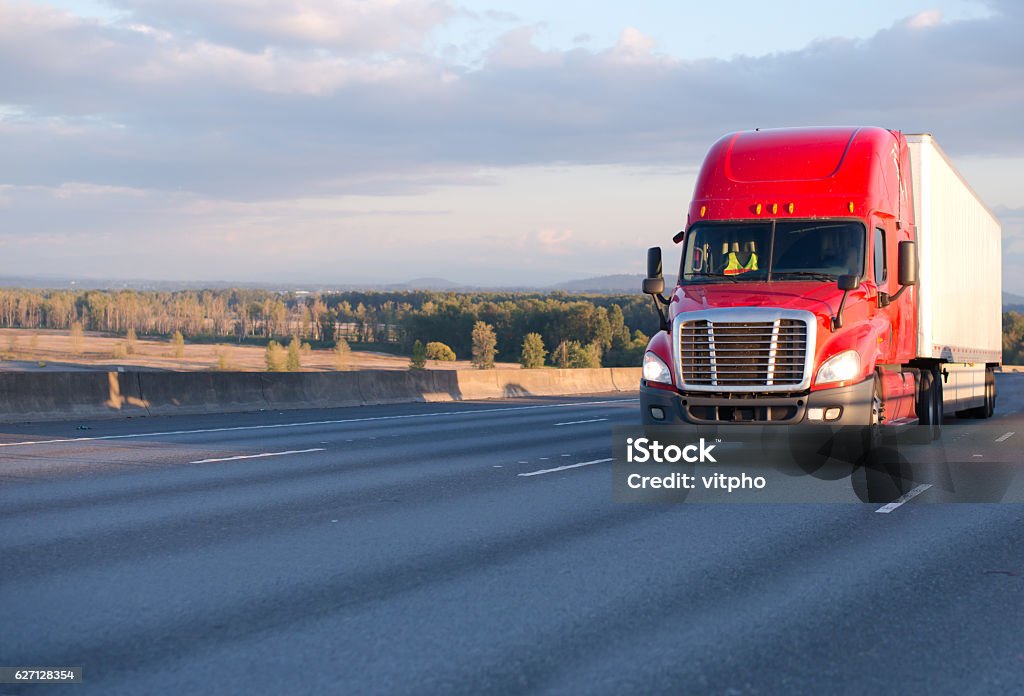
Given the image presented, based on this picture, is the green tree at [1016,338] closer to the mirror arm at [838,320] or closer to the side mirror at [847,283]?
the side mirror at [847,283]

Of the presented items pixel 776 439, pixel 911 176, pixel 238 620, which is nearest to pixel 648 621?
pixel 238 620

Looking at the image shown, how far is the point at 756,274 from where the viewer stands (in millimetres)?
14289

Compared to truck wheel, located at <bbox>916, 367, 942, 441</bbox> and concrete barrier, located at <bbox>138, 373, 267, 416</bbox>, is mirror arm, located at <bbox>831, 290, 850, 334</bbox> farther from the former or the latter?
concrete barrier, located at <bbox>138, 373, 267, 416</bbox>

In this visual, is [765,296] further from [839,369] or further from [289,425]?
[289,425]

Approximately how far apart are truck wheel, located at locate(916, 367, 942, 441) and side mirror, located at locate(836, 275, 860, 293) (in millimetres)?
3745

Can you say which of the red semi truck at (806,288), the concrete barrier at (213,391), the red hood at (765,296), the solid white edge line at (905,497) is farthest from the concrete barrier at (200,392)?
the solid white edge line at (905,497)

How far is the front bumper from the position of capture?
511 inches

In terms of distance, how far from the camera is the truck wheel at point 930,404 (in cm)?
1717

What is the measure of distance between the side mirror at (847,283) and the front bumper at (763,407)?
3.73 feet

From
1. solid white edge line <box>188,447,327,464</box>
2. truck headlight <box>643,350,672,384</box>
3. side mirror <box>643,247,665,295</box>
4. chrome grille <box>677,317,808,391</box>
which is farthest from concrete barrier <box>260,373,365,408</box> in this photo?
chrome grille <box>677,317,808,391</box>

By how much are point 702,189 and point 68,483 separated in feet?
27.4

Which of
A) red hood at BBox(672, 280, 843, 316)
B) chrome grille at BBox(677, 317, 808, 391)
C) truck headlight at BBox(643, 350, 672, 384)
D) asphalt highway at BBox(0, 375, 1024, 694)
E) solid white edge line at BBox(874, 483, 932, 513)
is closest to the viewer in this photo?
asphalt highway at BBox(0, 375, 1024, 694)

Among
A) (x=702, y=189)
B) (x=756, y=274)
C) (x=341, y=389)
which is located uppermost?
(x=702, y=189)

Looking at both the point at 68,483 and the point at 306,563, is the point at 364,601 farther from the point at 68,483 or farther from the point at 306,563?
the point at 68,483
